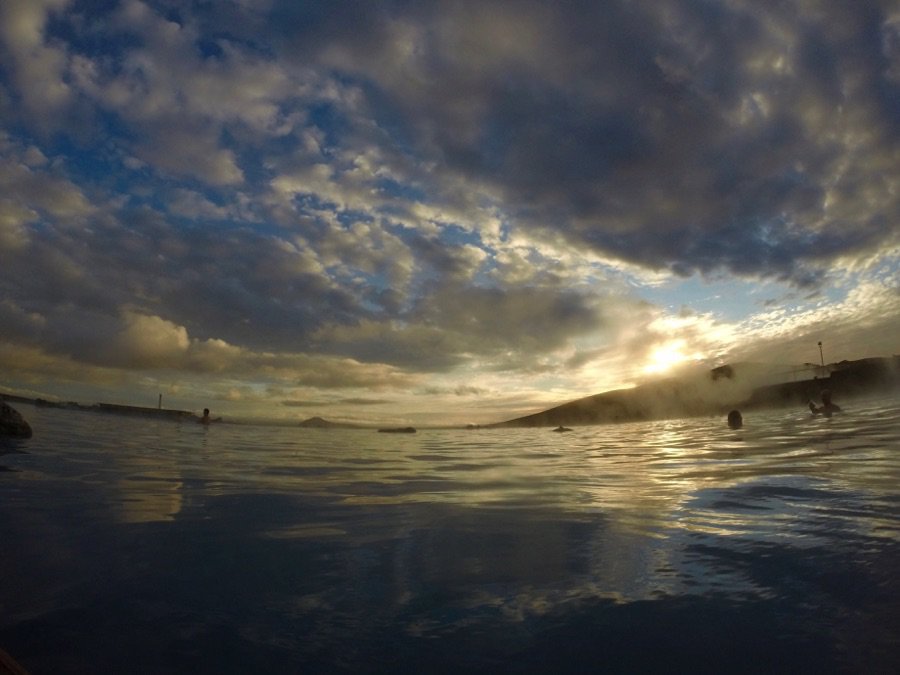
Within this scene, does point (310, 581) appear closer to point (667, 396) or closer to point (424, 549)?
point (424, 549)

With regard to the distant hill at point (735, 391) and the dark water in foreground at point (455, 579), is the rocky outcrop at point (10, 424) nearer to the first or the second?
the dark water in foreground at point (455, 579)

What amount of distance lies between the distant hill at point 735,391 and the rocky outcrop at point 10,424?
59176 millimetres

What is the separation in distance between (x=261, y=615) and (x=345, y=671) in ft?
2.59

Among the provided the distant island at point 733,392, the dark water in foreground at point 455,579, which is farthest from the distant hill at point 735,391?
the dark water in foreground at point 455,579

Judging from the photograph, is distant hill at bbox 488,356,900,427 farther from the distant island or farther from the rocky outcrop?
the rocky outcrop

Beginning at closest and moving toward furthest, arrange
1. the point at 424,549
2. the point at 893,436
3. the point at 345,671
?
the point at 345,671 < the point at 424,549 < the point at 893,436

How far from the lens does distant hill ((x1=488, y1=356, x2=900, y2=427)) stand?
5353cm

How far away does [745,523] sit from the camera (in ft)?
14.5

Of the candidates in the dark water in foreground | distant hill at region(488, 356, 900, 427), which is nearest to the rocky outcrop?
the dark water in foreground

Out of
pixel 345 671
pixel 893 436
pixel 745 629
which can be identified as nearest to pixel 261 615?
pixel 345 671

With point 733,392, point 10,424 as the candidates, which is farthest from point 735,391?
point 10,424

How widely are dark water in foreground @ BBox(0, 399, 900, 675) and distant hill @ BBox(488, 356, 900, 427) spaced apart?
57758mm

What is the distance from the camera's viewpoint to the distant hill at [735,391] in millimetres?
53531

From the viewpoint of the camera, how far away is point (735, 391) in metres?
68.2
